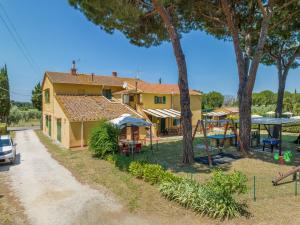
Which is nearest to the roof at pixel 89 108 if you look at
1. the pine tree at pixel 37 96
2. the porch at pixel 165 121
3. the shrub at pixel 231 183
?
the porch at pixel 165 121

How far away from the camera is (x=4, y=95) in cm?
4388

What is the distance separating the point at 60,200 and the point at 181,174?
22.4ft

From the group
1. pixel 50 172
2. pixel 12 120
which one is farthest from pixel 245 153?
pixel 12 120

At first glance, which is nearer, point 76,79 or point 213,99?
point 76,79

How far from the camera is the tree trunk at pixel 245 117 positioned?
1919 centimetres

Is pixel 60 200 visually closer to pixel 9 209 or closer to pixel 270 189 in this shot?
pixel 9 209

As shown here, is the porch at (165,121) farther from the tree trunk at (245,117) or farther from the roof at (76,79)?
the tree trunk at (245,117)

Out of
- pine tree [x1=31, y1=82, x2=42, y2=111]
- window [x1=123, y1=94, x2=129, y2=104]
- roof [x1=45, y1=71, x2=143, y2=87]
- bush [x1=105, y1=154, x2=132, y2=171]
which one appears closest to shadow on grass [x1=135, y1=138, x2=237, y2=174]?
bush [x1=105, y1=154, x2=132, y2=171]

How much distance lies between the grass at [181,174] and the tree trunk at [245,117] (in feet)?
3.73

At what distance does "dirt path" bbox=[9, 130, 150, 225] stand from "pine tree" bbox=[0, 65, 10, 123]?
33.8 meters

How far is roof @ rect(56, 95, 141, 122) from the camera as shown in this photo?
24125mm

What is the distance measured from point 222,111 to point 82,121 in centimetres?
3711

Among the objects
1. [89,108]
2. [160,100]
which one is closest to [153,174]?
[89,108]

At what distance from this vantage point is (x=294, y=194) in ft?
34.1
